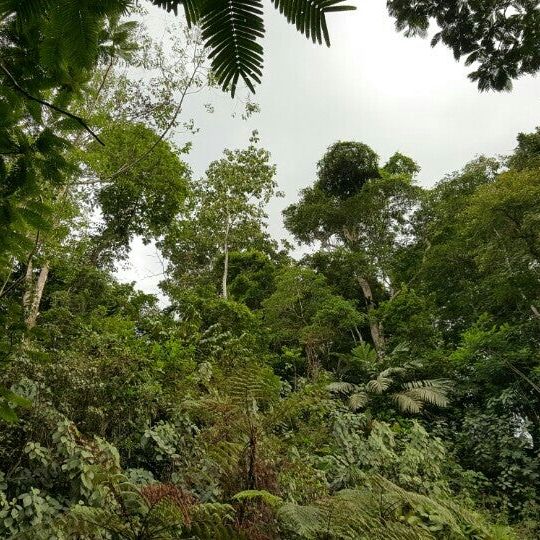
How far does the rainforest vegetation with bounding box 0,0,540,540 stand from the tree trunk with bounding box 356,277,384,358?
148mm

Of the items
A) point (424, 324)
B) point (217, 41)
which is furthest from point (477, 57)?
point (424, 324)

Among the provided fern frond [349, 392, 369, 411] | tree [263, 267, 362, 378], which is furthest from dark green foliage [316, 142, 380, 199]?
fern frond [349, 392, 369, 411]

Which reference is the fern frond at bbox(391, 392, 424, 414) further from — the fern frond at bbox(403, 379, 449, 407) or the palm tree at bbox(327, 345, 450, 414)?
the fern frond at bbox(403, 379, 449, 407)

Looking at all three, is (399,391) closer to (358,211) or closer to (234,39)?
(358,211)

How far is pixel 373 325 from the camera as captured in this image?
534 inches

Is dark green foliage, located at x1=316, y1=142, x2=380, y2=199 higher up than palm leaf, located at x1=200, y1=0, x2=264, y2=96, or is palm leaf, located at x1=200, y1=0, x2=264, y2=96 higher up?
dark green foliage, located at x1=316, y1=142, x2=380, y2=199

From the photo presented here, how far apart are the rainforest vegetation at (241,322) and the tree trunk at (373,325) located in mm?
148

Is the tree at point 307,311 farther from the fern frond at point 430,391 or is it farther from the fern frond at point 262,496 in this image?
the fern frond at point 262,496

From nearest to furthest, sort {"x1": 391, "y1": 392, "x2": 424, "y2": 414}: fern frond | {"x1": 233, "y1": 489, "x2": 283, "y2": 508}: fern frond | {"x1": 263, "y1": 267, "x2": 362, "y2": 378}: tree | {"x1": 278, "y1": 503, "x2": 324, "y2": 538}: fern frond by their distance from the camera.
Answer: {"x1": 233, "y1": 489, "x2": 283, "y2": 508}: fern frond → {"x1": 278, "y1": 503, "x2": 324, "y2": 538}: fern frond → {"x1": 391, "y1": 392, "x2": 424, "y2": 414}: fern frond → {"x1": 263, "y1": 267, "x2": 362, "y2": 378}: tree

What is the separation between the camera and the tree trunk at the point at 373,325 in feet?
42.8

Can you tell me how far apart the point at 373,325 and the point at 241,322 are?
15.4ft

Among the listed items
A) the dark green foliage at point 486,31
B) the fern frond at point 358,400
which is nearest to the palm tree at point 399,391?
the fern frond at point 358,400

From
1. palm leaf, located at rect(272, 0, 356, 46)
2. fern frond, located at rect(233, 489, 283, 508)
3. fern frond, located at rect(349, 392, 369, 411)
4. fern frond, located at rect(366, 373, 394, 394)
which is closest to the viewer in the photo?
palm leaf, located at rect(272, 0, 356, 46)

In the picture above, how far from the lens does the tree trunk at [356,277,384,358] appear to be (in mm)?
13045
